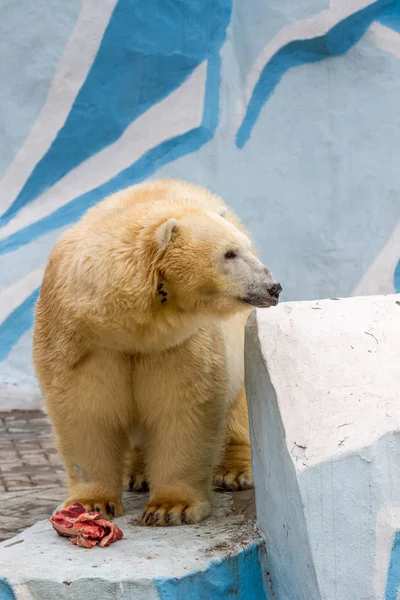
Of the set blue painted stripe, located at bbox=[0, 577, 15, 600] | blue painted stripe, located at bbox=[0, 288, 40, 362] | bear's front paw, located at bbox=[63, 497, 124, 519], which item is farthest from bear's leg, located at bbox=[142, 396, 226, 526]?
blue painted stripe, located at bbox=[0, 288, 40, 362]

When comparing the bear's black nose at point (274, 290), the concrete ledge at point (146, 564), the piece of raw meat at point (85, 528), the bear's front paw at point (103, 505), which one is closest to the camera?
the concrete ledge at point (146, 564)

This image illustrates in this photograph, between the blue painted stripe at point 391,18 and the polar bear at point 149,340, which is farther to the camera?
the blue painted stripe at point 391,18

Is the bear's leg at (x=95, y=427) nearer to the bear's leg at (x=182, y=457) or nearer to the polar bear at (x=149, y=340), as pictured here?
the polar bear at (x=149, y=340)

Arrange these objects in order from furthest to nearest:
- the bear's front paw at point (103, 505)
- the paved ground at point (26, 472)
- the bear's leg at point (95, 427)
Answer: the paved ground at point (26, 472), the bear's front paw at point (103, 505), the bear's leg at point (95, 427)

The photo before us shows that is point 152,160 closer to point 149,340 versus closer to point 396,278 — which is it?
point 396,278

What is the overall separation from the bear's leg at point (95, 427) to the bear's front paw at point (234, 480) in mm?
534

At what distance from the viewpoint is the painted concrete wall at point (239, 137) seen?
7113 millimetres

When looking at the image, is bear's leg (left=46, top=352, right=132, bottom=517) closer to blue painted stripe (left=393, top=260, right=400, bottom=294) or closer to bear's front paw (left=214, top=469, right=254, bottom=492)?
bear's front paw (left=214, top=469, right=254, bottom=492)

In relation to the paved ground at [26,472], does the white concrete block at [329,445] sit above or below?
above

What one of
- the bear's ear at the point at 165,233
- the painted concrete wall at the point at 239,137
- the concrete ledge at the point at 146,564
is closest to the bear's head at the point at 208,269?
the bear's ear at the point at 165,233

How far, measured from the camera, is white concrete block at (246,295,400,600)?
2.69 meters

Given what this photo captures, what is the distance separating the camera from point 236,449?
4129 mm

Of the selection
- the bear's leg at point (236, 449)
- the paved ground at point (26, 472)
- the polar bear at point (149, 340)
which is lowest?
the paved ground at point (26, 472)

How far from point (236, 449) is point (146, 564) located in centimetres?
123
